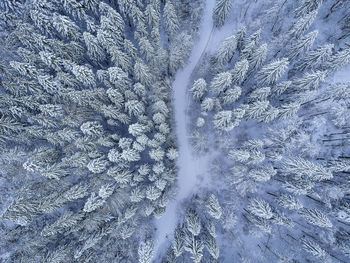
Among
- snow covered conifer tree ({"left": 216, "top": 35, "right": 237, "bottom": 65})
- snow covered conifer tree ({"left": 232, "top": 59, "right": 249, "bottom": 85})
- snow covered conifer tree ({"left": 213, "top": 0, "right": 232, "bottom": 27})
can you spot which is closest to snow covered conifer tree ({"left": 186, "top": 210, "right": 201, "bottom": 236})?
snow covered conifer tree ({"left": 232, "top": 59, "right": 249, "bottom": 85})

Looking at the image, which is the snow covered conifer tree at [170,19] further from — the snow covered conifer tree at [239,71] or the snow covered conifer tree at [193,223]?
the snow covered conifer tree at [193,223]

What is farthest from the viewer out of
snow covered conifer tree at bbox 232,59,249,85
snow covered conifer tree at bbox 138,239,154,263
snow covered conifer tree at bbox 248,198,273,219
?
snow covered conifer tree at bbox 138,239,154,263

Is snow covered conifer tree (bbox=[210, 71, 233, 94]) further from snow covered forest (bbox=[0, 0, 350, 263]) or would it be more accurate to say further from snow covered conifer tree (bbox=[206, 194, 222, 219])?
Result: snow covered conifer tree (bbox=[206, 194, 222, 219])

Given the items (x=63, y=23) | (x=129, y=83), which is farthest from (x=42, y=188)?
(x=63, y=23)

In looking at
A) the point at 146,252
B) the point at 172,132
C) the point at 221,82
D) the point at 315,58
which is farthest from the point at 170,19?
the point at 146,252

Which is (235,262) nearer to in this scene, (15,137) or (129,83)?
(129,83)

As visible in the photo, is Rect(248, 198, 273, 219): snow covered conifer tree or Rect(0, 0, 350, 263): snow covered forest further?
Rect(0, 0, 350, 263): snow covered forest

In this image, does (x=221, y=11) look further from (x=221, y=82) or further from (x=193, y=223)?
(x=193, y=223)
